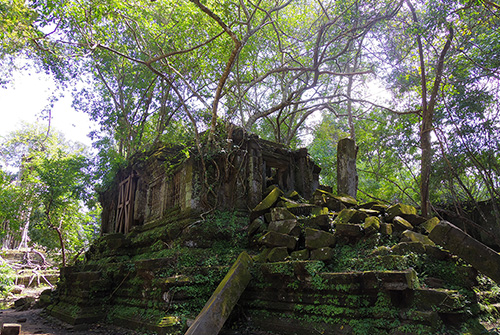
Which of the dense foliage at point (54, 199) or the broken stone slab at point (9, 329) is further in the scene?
the dense foliage at point (54, 199)

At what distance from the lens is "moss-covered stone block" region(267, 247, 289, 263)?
5.53 metres

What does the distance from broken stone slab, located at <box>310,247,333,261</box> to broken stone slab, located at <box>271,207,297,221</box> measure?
1.26 m

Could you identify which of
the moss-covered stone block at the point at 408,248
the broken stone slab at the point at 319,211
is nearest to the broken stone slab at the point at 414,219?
the moss-covered stone block at the point at 408,248

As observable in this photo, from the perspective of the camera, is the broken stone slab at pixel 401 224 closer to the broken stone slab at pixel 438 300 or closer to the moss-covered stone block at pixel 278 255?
the broken stone slab at pixel 438 300

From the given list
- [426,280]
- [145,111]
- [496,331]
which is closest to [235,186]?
[426,280]

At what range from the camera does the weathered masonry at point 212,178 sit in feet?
27.1

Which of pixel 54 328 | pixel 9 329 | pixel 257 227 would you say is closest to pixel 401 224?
pixel 257 227

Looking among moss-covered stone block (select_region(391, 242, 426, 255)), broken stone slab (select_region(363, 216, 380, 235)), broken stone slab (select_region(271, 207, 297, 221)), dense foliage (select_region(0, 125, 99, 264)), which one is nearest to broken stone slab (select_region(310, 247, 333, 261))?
broken stone slab (select_region(363, 216, 380, 235))

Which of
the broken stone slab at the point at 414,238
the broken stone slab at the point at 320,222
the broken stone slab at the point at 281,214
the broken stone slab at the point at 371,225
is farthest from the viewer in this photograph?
the broken stone slab at the point at 281,214

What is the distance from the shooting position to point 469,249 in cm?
401

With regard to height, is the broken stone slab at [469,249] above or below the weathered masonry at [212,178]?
below

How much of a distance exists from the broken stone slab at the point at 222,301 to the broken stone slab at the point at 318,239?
110 cm

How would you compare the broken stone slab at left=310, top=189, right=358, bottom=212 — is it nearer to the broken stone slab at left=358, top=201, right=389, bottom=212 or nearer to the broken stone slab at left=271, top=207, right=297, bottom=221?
the broken stone slab at left=358, top=201, right=389, bottom=212

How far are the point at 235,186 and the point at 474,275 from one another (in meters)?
5.49
